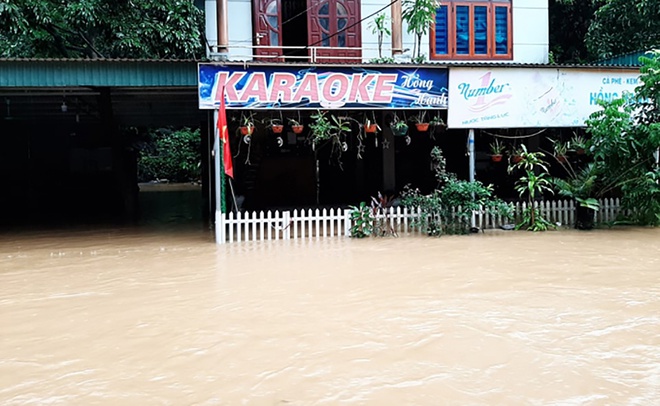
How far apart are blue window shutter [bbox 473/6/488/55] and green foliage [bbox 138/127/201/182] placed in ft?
69.1

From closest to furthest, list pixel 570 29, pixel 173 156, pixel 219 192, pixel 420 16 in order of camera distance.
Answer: pixel 219 192 < pixel 420 16 < pixel 570 29 < pixel 173 156

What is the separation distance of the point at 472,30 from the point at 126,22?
8776 millimetres

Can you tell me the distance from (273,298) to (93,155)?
18.0 metres

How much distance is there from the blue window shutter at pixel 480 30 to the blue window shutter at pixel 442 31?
73cm

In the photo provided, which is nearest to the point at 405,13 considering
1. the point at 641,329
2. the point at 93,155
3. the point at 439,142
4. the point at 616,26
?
the point at 439,142

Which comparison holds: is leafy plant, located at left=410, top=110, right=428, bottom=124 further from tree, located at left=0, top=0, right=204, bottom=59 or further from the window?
tree, located at left=0, top=0, right=204, bottom=59

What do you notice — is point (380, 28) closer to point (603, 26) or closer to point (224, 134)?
point (224, 134)

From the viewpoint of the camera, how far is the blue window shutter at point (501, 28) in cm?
1425

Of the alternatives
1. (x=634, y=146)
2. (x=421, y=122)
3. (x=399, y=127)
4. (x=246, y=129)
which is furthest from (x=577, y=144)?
(x=246, y=129)

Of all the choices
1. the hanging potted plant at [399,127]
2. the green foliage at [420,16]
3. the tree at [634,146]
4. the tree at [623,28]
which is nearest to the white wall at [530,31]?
the green foliage at [420,16]

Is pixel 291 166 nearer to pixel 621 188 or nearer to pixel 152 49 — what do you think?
pixel 152 49

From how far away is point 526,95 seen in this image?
11562 millimetres

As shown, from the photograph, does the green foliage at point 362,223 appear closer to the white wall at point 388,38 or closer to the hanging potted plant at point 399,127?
the hanging potted plant at point 399,127

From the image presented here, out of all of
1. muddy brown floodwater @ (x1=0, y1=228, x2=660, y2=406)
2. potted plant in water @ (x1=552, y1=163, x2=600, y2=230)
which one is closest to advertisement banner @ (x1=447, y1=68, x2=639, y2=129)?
potted plant in water @ (x1=552, y1=163, x2=600, y2=230)
